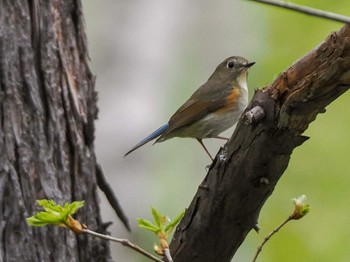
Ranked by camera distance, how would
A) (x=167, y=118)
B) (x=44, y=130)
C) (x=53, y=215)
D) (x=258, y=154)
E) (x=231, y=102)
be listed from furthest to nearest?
(x=167, y=118)
(x=231, y=102)
(x=44, y=130)
(x=258, y=154)
(x=53, y=215)

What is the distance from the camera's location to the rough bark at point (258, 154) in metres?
2.99

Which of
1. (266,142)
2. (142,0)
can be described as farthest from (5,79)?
(142,0)

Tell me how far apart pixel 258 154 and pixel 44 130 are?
1105 mm

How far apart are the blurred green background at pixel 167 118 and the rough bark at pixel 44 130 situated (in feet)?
8.72

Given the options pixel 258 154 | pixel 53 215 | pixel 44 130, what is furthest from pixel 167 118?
pixel 53 215

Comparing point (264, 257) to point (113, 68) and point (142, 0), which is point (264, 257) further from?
point (142, 0)

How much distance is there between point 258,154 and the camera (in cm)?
323

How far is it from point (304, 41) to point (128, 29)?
5.01 feet

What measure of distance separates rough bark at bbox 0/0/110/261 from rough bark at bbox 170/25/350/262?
1.94 feet

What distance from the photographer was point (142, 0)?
827 centimetres

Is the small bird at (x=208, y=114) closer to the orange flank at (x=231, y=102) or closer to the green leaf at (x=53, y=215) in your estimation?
the orange flank at (x=231, y=102)

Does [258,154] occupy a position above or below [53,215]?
above

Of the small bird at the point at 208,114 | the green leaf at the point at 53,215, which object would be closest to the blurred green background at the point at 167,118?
the small bird at the point at 208,114

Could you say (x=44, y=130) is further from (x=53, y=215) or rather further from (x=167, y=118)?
(x=167, y=118)
